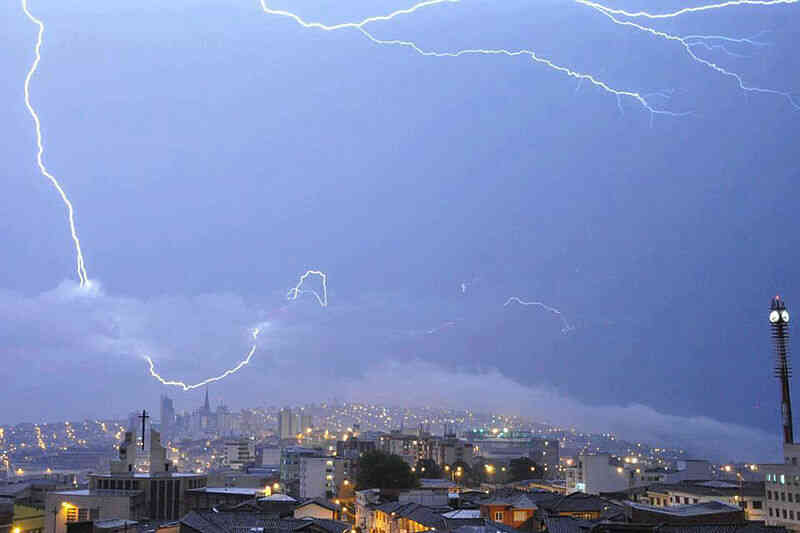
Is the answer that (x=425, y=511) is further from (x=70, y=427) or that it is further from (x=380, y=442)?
(x=70, y=427)

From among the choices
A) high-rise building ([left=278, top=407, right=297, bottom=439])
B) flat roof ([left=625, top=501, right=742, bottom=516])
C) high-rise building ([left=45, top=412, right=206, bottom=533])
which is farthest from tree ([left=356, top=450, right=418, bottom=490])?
high-rise building ([left=278, top=407, right=297, bottom=439])

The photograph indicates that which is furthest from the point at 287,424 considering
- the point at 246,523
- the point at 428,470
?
the point at 246,523

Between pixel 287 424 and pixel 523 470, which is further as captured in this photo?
pixel 287 424

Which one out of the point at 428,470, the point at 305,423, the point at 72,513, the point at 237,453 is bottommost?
the point at 237,453

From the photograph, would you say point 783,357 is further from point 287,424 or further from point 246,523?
point 287,424

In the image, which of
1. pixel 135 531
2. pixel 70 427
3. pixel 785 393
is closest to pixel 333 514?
pixel 135 531

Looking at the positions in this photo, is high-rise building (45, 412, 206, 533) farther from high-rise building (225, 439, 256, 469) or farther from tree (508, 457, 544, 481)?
high-rise building (225, 439, 256, 469)
